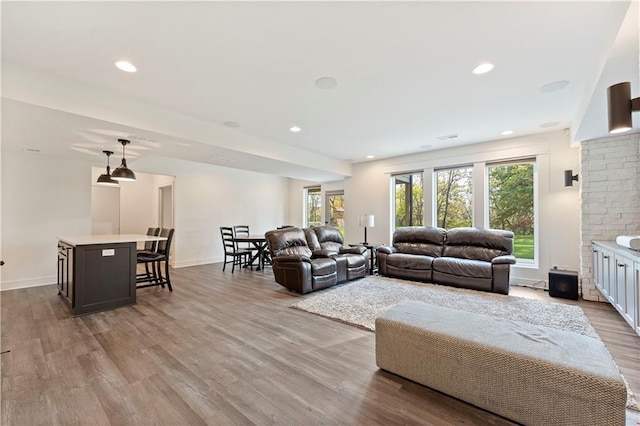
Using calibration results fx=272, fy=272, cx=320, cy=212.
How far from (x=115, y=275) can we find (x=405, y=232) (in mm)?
5231

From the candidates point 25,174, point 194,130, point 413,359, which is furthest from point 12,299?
point 413,359

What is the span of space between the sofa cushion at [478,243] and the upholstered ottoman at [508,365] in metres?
3.27

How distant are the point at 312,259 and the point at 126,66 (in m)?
3.70

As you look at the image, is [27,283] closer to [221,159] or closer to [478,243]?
[221,159]

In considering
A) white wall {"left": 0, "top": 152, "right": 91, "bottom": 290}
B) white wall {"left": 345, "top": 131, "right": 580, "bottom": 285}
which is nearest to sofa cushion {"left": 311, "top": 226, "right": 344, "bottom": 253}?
white wall {"left": 345, "top": 131, "right": 580, "bottom": 285}

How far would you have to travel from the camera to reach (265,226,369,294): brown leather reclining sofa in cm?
446

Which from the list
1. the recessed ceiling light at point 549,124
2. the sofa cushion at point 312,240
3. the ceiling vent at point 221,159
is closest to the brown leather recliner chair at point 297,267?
the sofa cushion at point 312,240

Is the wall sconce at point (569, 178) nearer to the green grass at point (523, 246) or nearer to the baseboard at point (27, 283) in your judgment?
the green grass at point (523, 246)

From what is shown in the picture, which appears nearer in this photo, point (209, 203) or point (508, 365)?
point (508, 365)

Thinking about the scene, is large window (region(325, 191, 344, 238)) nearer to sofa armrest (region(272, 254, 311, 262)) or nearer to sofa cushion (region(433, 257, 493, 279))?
sofa cushion (region(433, 257, 493, 279))

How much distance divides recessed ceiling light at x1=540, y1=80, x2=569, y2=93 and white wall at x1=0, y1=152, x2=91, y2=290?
7748mm

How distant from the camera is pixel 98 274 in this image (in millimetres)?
3592

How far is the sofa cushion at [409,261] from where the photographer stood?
5.11m

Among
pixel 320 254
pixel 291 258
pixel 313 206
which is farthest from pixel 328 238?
pixel 313 206
